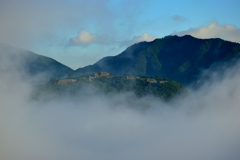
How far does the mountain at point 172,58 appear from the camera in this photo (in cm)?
11831

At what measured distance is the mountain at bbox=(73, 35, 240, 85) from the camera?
118 metres

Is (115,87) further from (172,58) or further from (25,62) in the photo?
(25,62)

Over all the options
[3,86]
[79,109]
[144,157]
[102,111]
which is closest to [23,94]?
[3,86]

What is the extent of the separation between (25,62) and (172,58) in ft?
212

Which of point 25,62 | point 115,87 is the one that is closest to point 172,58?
point 115,87

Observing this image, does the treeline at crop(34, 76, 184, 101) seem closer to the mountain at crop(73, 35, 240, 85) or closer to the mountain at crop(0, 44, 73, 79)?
the mountain at crop(73, 35, 240, 85)

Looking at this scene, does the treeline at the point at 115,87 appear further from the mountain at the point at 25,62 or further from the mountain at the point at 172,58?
the mountain at the point at 25,62

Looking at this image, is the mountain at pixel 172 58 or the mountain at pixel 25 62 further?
the mountain at pixel 25 62

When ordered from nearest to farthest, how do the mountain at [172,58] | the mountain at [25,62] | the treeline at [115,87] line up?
1. the treeline at [115,87]
2. the mountain at [172,58]
3. the mountain at [25,62]

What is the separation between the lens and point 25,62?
124 m

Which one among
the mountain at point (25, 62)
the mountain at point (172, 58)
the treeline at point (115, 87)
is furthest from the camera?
the mountain at point (25, 62)

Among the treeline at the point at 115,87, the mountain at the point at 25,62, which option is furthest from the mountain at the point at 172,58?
the treeline at the point at 115,87

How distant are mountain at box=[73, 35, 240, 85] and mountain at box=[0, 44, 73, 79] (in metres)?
12.9

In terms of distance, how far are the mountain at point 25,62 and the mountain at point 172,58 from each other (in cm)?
1293
